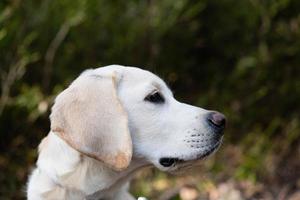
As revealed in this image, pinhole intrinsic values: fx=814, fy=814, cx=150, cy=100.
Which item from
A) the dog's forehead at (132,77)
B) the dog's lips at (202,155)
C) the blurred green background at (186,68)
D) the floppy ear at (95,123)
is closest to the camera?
the floppy ear at (95,123)

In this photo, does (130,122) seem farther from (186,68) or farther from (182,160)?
(186,68)

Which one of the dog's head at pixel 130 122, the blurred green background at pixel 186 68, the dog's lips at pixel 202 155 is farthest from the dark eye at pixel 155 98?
the blurred green background at pixel 186 68

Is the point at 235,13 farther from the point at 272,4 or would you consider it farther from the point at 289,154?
the point at 289,154

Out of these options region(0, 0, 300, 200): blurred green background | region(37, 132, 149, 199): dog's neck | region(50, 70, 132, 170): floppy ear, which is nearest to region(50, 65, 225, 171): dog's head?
region(50, 70, 132, 170): floppy ear

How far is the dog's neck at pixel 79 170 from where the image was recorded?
3.35 metres

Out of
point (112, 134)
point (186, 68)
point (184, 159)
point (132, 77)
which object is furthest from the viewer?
point (186, 68)

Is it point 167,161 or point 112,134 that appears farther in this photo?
point 167,161

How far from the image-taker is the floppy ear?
3174mm

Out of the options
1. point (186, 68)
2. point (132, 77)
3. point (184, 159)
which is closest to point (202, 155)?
point (184, 159)

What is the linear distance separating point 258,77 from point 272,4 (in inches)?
22.7

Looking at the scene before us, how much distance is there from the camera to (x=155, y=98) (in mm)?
3408

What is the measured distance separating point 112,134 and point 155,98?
1.00 feet

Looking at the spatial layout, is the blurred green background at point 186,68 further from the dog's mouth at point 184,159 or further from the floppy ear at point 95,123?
the floppy ear at point 95,123

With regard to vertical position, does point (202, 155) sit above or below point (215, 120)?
below
